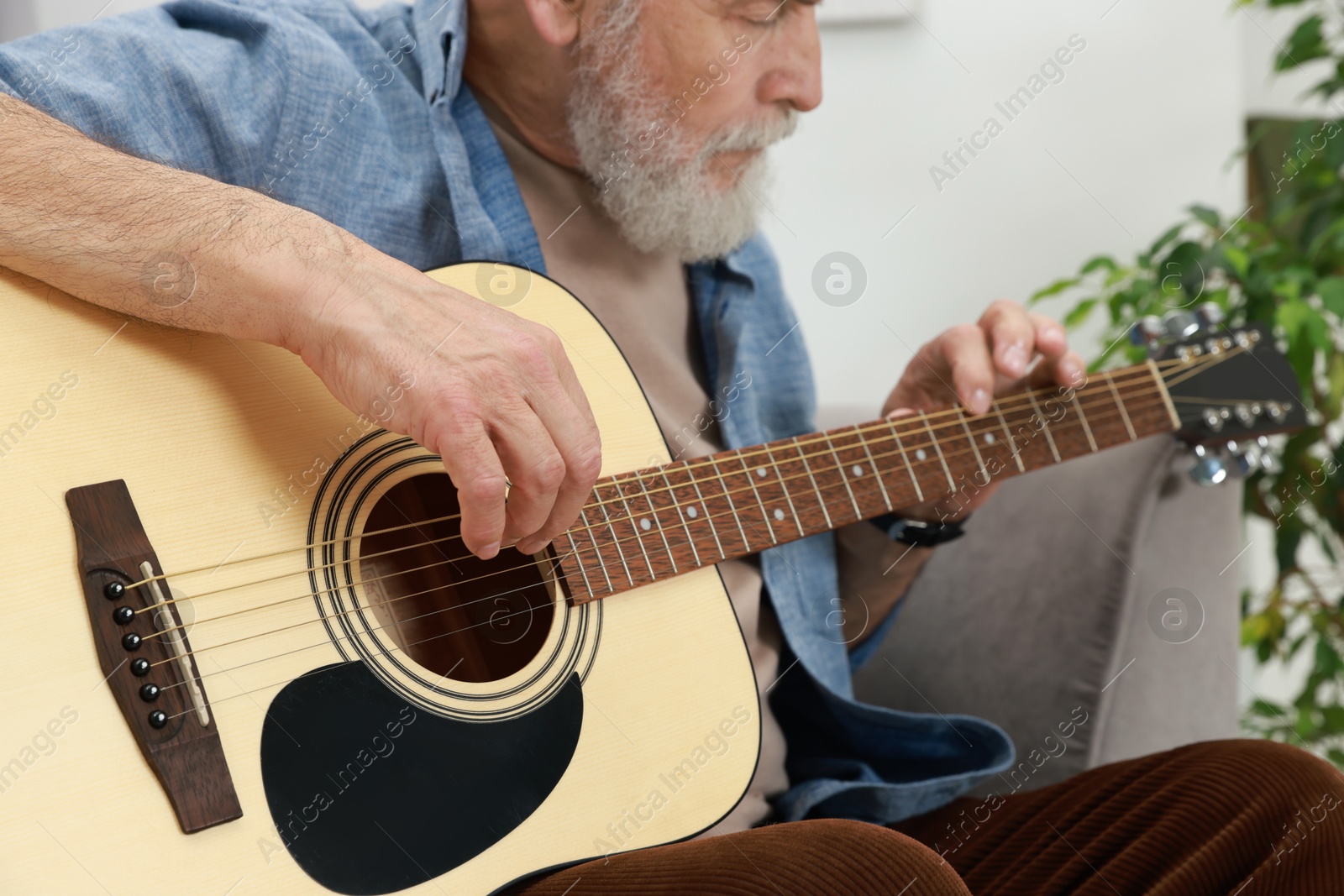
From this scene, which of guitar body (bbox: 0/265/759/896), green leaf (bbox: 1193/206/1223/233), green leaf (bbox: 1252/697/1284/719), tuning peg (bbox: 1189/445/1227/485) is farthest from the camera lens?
green leaf (bbox: 1252/697/1284/719)

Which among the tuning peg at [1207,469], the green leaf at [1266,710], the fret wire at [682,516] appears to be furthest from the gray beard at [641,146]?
the green leaf at [1266,710]

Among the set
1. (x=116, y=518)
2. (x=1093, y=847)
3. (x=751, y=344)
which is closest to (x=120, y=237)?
(x=116, y=518)

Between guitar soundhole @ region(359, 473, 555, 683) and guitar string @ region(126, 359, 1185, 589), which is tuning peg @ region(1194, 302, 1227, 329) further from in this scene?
guitar soundhole @ region(359, 473, 555, 683)

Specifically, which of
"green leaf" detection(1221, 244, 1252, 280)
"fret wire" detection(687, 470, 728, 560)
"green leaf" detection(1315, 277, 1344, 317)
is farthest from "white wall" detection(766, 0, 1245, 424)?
"fret wire" detection(687, 470, 728, 560)

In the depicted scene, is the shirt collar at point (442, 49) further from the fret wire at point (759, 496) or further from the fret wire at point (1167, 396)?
the fret wire at point (1167, 396)

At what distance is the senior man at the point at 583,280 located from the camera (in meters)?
0.59

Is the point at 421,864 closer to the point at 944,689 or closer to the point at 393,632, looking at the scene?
the point at 393,632

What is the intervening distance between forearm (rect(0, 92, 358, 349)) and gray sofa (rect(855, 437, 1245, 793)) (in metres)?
0.86

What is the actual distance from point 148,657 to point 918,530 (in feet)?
2.42

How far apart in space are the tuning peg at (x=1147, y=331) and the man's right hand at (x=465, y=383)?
2.52 feet

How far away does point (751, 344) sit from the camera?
Answer: 1.12 meters

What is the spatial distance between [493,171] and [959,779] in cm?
72

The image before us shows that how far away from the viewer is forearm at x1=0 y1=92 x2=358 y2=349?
0.58 meters

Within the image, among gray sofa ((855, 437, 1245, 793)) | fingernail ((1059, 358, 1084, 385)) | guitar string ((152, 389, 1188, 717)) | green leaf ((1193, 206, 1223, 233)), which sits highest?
green leaf ((1193, 206, 1223, 233))
